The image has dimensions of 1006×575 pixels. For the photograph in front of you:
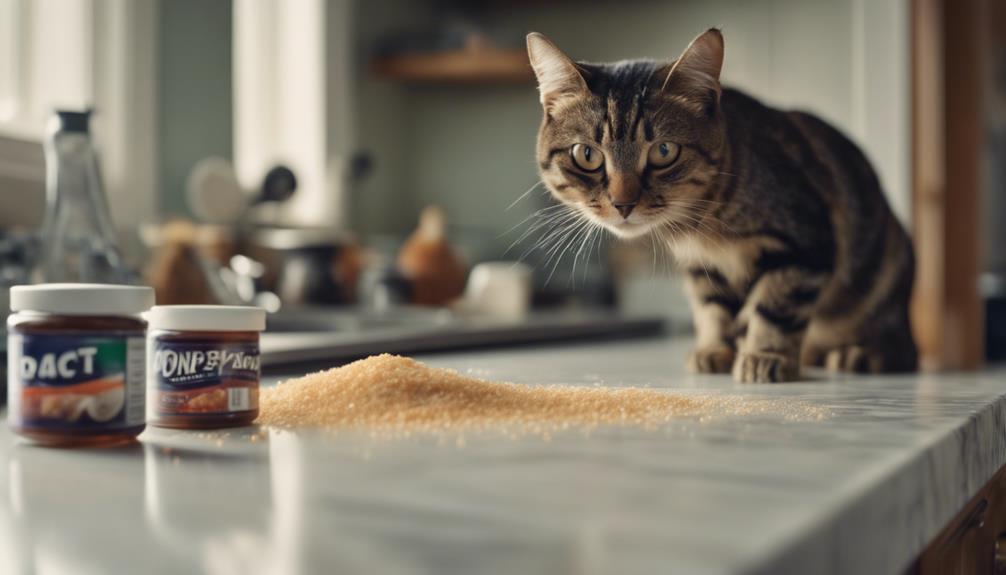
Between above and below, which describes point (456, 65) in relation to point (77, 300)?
above

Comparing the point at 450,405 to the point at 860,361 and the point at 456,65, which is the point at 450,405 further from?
the point at 456,65

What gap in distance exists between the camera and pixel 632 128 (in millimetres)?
825

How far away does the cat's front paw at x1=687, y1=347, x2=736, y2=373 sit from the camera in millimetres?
1032

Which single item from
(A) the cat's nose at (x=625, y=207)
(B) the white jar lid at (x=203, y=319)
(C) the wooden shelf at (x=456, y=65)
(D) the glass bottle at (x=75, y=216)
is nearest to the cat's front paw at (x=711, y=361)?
(A) the cat's nose at (x=625, y=207)

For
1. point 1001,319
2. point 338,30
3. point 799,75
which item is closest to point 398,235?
point 338,30

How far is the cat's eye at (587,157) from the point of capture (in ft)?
2.78

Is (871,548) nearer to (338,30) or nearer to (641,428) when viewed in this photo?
(641,428)

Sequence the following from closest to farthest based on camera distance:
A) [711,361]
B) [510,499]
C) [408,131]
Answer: [510,499] → [711,361] → [408,131]

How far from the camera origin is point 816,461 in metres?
0.49

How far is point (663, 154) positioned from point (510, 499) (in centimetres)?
50

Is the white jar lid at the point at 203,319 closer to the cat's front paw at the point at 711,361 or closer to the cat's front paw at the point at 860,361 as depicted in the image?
the cat's front paw at the point at 711,361


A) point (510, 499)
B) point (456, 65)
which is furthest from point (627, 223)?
point (456, 65)

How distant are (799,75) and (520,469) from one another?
2366mm

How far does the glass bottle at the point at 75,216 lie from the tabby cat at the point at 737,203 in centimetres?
61
